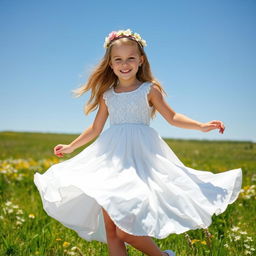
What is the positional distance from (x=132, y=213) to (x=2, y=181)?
14.0ft

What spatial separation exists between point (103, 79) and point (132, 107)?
1.78ft

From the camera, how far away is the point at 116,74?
3633 mm

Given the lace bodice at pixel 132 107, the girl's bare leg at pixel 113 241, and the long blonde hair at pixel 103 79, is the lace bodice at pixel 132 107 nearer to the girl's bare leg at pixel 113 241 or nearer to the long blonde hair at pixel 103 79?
the long blonde hair at pixel 103 79

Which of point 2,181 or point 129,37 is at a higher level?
point 129,37

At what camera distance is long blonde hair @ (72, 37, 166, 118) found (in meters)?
3.71

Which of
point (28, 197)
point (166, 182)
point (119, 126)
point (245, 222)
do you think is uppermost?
point (119, 126)

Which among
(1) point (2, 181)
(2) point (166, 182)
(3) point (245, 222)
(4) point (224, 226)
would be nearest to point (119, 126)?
(2) point (166, 182)

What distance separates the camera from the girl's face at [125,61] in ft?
11.5

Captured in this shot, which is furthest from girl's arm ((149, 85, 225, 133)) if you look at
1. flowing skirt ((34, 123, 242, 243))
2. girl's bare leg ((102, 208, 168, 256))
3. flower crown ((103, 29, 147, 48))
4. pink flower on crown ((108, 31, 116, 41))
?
girl's bare leg ((102, 208, 168, 256))

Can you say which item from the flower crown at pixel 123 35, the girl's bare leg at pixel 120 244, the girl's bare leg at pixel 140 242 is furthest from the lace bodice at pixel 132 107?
the girl's bare leg at pixel 140 242

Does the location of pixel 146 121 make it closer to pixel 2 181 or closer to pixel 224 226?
pixel 224 226

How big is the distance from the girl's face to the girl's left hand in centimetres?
78

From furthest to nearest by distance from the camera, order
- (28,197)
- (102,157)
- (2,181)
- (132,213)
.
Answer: (2,181) < (28,197) < (102,157) < (132,213)

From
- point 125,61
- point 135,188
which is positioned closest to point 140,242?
point 135,188
